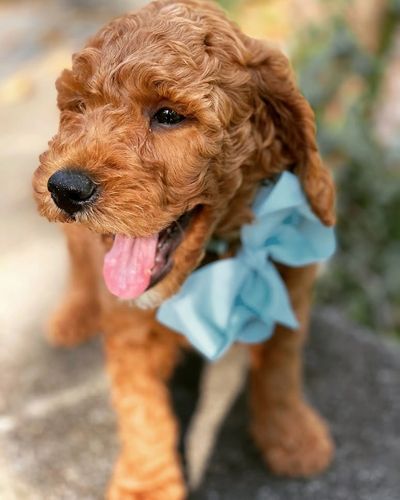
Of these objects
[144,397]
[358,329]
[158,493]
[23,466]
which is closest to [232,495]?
[158,493]

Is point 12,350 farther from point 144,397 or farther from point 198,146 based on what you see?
point 198,146

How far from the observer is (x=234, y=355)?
2.79 metres

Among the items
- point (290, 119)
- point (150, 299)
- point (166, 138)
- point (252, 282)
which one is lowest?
point (252, 282)

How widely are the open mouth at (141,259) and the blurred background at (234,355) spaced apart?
0.82 m

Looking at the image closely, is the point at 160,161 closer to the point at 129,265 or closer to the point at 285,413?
the point at 129,265

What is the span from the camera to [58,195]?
1.56 meters

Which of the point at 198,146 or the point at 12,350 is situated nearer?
the point at 198,146

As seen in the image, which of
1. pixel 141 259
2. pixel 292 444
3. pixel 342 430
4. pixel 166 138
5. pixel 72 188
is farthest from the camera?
pixel 342 430

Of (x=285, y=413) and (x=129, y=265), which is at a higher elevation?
(x=129, y=265)

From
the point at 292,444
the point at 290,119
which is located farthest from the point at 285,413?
the point at 290,119

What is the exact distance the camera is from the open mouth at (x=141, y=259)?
175cm

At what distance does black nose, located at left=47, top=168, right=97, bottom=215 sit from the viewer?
154 centimetres

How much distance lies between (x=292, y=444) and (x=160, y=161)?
120 cm

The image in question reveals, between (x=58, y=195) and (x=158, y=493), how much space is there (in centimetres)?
103
